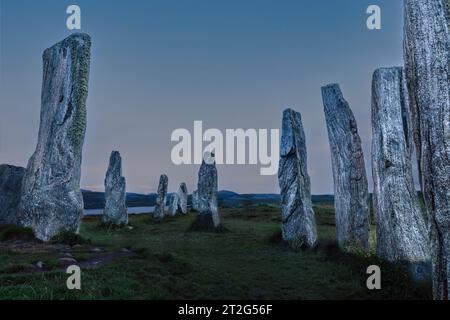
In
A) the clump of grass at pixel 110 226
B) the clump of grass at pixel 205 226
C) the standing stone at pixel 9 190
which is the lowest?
the clump of grass at pixel 110 226

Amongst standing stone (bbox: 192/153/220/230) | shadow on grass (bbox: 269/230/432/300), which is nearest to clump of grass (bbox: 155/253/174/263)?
shadow on grass (bbox: 269/230/432/300)

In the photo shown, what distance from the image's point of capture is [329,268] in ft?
37.4

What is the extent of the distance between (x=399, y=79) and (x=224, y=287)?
689cm

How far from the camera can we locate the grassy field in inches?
301

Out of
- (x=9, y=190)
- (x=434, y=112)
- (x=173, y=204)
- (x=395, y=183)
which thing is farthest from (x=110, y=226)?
(x=434, y=112)

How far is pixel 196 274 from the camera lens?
1016 cm

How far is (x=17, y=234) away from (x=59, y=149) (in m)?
2.91

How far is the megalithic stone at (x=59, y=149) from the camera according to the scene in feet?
45.0

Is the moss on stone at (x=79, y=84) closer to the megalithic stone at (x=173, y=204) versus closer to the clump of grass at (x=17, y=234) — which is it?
the clump of grass at (x=17, y=234)

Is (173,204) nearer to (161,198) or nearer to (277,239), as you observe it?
(161,198)

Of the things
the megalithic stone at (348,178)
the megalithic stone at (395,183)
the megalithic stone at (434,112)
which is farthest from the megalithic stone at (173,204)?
the megalithic stone at (434,112)

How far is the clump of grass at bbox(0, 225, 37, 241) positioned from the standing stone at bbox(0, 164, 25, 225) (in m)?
2.51

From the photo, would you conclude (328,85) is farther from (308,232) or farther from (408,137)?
(308,232)

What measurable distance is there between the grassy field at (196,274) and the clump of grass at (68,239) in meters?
0.42
